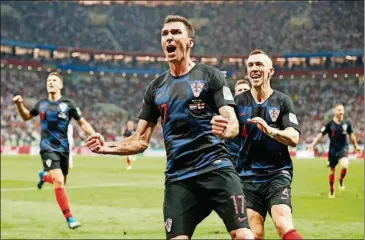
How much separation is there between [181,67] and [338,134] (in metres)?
16.0

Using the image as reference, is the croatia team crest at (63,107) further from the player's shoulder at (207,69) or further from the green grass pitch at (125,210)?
the player's shoulder at (207,69)

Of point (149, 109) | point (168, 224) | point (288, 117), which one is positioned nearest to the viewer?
point (168, 224)

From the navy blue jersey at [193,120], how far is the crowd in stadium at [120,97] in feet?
191

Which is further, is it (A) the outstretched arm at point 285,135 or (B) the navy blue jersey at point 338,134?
(B) the navy blue jersey at point 338,134

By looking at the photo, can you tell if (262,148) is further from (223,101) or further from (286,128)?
(223,101)

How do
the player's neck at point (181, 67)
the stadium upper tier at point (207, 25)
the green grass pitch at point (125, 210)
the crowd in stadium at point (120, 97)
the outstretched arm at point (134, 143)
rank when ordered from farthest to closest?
the stadium upper tier at point (207, 25) → the crowd in stadium at point (120, 97) → the green grass pitch at point (125, 210) → the outstretched arm at point (134, 143) → the player's neck at point (181, 67)

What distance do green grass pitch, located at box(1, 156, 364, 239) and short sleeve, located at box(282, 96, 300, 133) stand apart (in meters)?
5.16

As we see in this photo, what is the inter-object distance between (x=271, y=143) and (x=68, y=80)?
3058 inches

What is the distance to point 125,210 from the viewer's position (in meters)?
18.0

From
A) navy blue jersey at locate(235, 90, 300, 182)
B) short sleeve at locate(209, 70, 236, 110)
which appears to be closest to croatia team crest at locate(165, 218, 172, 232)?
short sleeve at locate(209, 70, 236, 110)

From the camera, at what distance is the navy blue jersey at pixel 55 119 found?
14.8m

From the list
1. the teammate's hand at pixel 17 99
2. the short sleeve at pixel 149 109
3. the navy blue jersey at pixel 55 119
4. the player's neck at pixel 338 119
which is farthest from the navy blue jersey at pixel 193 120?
the player's neck at pixel 338 119

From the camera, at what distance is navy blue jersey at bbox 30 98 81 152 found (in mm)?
14836

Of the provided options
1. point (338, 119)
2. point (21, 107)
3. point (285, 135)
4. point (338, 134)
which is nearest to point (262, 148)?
point (285, 135)
